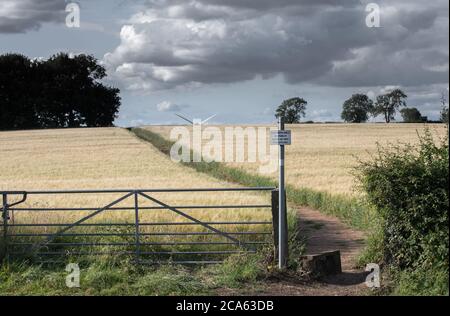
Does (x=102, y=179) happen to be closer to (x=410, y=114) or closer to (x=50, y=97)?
(x=50, y=97)

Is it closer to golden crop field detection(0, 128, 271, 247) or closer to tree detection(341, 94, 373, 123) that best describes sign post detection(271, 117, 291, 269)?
golden crop field detection(0, 128, 271, 247)

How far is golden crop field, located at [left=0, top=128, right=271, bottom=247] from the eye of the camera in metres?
16.7

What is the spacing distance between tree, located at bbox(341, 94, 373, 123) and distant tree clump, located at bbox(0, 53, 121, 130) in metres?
58.1

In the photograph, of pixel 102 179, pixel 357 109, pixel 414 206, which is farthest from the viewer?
pixel 357 109

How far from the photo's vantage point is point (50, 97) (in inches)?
4058

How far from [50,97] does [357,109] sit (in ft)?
233

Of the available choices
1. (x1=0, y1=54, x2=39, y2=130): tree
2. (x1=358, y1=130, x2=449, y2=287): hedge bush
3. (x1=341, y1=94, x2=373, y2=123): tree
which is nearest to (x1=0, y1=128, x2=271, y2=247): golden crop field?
(x1=358, y1=130, x2=449, y2=287): hedge bush

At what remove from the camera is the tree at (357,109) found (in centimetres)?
13838
